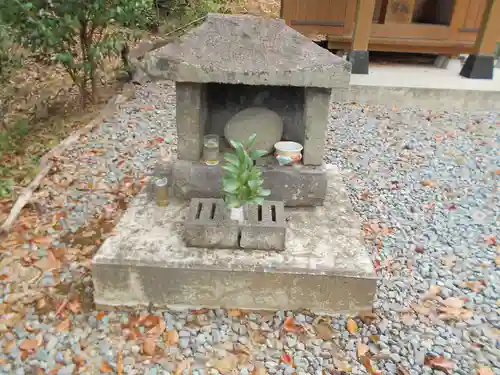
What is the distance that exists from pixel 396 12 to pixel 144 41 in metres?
4.68

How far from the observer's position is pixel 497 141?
208 inches

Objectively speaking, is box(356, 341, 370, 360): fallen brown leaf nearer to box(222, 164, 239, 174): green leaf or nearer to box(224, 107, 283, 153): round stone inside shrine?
box(222, 164, 239, 174): green leaf

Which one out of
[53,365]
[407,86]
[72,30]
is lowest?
[53,365]

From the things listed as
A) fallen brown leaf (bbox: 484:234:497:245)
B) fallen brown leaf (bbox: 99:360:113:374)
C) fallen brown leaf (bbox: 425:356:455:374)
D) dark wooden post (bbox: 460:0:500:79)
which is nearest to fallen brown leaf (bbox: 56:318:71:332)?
fallen brown leaf (bbox: 99:360:113:374)

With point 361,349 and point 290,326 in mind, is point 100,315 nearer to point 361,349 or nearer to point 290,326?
point 290,326

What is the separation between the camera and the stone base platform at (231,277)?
2516 millimetres

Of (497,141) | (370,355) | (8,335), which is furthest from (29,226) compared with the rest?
(497,141)

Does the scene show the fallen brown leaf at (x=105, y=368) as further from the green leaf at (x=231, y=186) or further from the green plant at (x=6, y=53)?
the green plant at (x=6, y=53)

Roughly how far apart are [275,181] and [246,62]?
888mm

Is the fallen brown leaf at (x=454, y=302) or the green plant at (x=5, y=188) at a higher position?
the fallen brown leaf at (x=454, y=302)

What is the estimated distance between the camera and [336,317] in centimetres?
259

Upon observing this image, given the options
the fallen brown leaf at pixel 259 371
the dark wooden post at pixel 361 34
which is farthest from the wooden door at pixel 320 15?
the fallen brown leaf at pixel 259 371

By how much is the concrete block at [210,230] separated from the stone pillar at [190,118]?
595 millimetres

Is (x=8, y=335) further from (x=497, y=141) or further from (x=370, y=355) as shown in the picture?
(x=497, y=141)
